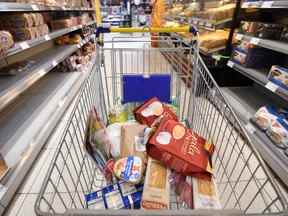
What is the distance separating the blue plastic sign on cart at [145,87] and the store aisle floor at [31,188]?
0.85 m

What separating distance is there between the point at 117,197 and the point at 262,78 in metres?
1.66

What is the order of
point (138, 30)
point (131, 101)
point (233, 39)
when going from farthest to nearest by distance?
point (233, 39), point (131, 101), point (138, 30)

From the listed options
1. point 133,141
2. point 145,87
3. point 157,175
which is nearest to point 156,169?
point 157,175

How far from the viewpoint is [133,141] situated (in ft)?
3.49

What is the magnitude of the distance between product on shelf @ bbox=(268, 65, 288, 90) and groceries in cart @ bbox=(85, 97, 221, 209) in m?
1.04

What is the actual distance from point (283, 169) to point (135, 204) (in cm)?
113

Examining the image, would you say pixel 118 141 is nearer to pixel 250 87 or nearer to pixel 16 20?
pixel 16 20

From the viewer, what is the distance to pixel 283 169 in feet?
4.62

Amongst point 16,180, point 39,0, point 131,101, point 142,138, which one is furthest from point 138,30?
point 39,0

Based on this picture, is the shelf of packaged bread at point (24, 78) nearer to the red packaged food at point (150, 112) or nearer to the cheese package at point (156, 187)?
the red packaged food at point (150, 112)

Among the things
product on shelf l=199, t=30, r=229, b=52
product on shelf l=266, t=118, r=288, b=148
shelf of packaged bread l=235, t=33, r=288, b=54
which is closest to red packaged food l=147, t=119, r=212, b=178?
product on shelf l=266, t=118, r=288, b=148

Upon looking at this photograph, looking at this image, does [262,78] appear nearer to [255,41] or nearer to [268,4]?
[255,41]

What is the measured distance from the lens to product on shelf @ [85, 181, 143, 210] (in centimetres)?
77

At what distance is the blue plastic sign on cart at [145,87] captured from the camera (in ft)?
4.31
